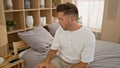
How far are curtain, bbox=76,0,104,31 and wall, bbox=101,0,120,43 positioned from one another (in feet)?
0.64

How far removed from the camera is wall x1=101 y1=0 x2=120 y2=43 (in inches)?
115

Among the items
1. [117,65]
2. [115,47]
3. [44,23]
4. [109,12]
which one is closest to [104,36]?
[109,12]

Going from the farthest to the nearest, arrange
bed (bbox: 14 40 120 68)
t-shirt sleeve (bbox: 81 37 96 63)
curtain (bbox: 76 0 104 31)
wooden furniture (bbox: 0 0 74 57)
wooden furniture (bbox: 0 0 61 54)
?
curtain (bbox: 76 0 104 31), wooden furniture (bbox: 0 0 61 54), wooden furniture (bbox: 0 0 74 57), bed (bbox: 14 40 120 68), t-shirt sleeve (bbox: 81 37 96 63)

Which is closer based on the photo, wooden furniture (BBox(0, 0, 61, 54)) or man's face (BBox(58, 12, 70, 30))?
man's face (BBox(58, 12, 70, 30))

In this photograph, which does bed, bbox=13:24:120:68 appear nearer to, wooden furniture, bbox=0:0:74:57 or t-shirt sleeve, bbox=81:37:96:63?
wooden furniture, bbox=0:0:74:57

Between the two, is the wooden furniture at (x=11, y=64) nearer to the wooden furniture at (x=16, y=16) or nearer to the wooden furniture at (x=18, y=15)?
the wooden furniture at (x=16, y=16)

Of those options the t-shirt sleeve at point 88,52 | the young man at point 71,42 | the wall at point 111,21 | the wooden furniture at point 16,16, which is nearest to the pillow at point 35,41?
the wooden furniture at point 16,16

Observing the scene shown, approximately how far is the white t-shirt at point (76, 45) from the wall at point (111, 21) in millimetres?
1886

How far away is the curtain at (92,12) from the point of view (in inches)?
127

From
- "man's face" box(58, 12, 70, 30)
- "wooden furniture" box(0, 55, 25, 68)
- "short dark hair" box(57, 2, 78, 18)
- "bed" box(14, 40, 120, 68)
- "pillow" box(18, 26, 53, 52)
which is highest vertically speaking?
"short dark hair" box(57, 2, 78, 18)

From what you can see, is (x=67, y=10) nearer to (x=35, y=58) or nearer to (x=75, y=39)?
(x=75, y=39)

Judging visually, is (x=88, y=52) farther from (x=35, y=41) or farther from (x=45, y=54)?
(x=35, y=41)

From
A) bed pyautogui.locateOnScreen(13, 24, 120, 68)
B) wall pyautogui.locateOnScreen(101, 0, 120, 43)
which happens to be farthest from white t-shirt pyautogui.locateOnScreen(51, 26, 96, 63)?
wall pyautogui.locateOnScreen(101, 0, 120, 43)

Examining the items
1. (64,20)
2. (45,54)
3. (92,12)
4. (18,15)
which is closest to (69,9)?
(64,20)
